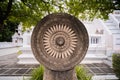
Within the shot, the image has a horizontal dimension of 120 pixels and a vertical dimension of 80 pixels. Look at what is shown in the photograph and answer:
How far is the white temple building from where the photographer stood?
1130cm

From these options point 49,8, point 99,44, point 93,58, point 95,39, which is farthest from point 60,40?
point 95,39

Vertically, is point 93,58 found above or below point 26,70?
above

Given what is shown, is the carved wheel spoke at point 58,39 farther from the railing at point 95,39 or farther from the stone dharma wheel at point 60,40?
the railing at point 95,39

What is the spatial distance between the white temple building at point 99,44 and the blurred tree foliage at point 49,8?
3.70 m

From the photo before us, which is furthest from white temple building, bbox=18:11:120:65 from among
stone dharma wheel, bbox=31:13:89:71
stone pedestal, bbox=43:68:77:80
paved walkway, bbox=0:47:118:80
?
stone pedestal, bbox=43:68:77:80

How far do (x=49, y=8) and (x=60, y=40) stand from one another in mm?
2094

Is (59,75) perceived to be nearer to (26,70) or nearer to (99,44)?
(26,70)

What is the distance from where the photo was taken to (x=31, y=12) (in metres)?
6.27

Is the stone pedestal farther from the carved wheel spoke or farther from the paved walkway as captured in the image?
the paved walkway

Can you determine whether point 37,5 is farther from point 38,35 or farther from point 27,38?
point 27,38

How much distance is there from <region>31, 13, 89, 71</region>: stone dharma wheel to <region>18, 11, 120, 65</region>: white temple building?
562 cm

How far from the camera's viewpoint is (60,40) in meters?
4.44

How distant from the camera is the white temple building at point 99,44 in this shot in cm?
1130

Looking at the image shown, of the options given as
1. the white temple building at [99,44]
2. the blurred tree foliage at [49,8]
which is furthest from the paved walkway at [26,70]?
the blurred tree foliage at [49,8]
